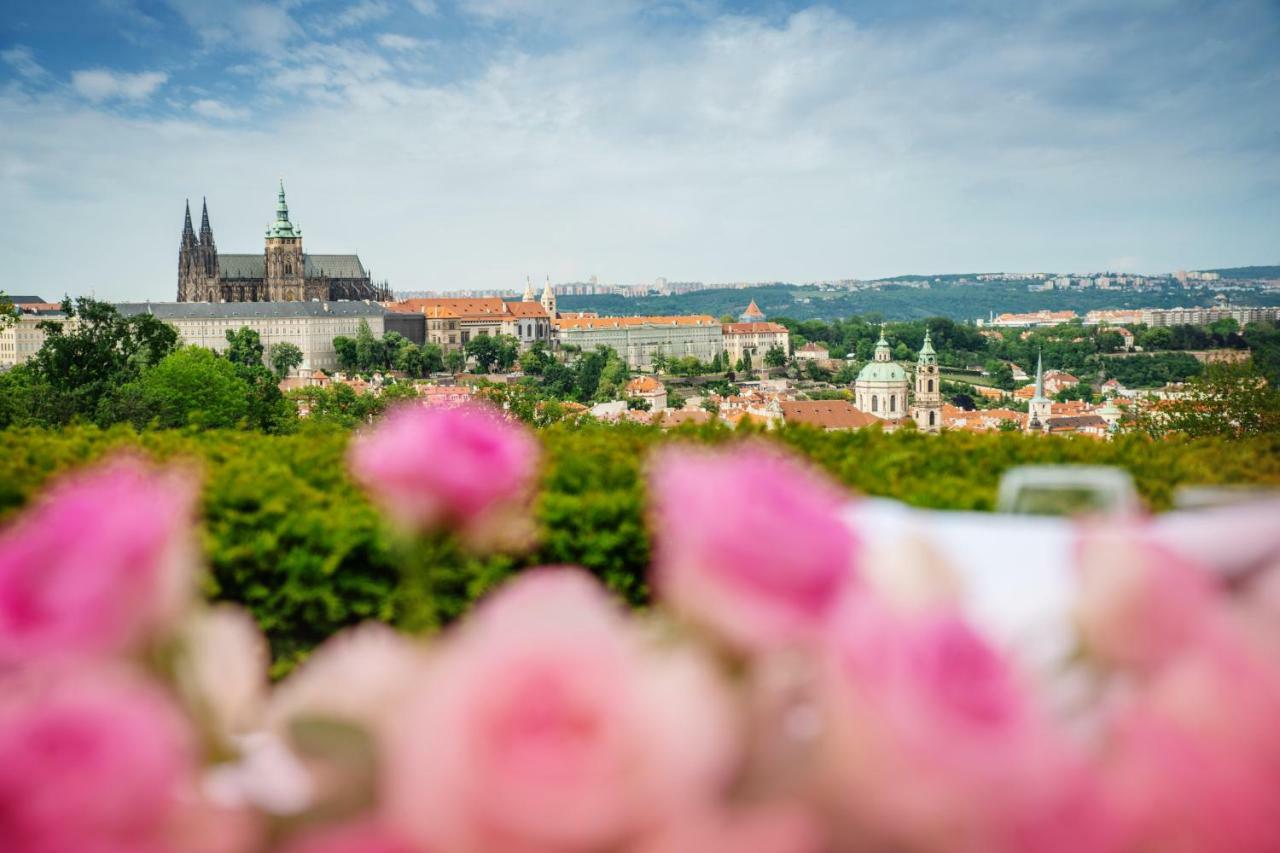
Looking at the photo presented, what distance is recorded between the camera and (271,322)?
86.5m

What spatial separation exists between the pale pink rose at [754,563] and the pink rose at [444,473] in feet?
0.82

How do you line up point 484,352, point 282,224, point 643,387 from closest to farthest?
point 643,387 → point 484,352 → point 282,224

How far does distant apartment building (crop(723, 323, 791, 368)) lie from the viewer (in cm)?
11238

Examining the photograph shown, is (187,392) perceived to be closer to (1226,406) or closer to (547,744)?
(1226,406)

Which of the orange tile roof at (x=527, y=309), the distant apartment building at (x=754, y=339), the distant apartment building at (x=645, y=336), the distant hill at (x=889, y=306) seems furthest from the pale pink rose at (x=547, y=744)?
the distant hill at (x=889, y=306)

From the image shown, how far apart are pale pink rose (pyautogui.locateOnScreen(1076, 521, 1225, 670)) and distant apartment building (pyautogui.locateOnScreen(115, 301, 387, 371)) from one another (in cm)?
8938

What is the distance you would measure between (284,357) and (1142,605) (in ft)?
278

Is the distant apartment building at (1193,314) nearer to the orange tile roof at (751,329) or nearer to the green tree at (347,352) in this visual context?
the orange tile roof at (751,329)

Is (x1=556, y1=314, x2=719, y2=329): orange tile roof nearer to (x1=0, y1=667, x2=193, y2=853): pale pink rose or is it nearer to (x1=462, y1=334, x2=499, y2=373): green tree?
(x1=462, y1=334, x2=499, y2=373): green tree

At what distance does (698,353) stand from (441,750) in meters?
111

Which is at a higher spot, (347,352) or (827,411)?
(347,352)

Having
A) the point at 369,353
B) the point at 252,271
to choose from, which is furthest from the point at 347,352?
the point at 252,271

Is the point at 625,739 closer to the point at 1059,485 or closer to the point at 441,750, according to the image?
Result: the point at 441,750

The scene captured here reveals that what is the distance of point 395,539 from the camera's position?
88cm
